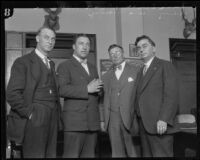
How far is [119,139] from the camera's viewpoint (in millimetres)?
2967

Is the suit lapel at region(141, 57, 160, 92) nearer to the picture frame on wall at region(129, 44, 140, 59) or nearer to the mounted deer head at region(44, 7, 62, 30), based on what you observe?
the picture frame on wall at region(129, 44, 140, 59)

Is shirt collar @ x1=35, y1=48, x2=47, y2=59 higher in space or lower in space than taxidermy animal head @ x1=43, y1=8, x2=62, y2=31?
lower

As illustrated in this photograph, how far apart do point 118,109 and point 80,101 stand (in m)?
0.39

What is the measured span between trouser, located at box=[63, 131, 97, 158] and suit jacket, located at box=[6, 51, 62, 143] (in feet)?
0.95

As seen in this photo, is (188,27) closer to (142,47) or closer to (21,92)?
(142,47)

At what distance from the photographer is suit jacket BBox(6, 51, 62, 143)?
2828 mm

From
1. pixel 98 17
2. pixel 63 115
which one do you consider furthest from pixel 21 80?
pixel 98 17

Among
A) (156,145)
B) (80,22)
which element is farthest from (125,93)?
(80,22)

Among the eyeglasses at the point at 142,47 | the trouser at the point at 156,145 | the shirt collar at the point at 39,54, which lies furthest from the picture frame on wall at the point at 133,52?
the shirt collar at the point at 39,54

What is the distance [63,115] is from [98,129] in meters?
0.38

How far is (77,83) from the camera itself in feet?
9.70

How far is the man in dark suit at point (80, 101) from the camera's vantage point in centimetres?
293

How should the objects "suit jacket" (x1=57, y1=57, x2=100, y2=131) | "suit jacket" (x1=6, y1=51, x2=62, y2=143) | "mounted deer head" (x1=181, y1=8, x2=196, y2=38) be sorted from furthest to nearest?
"mounted deer head" (x1=181, y1=8, x2=196, y2=38)
"suit jacket" (x1=57, y1=57, x2=100, y2=131)
"suit jacket" (x1=6, y1=51, x2=62, y2=143)

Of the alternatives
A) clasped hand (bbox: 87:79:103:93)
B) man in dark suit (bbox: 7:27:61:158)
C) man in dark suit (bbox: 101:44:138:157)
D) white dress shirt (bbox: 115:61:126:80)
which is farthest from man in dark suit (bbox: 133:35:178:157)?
man in dark suit (bbox: 7:27:61:158)
